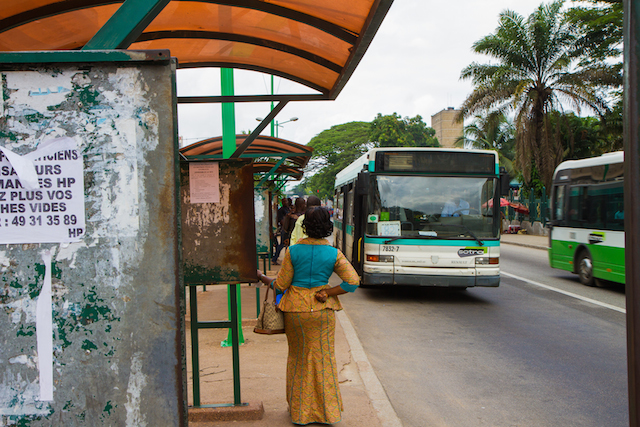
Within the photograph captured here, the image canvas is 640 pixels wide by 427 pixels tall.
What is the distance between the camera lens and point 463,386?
5.25 metres

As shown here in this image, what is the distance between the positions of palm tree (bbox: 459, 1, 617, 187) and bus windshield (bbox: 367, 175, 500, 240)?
60.9 ft

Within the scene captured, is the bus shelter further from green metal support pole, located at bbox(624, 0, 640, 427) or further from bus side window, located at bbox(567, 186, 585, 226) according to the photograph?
bus side window, located at bbox(567, 186, 585, 226)

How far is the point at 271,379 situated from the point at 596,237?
8.73 m

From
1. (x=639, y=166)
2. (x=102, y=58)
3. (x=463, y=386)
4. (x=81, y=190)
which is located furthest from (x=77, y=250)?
(x=463, y=386)

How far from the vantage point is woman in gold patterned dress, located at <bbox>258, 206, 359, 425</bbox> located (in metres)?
3.94

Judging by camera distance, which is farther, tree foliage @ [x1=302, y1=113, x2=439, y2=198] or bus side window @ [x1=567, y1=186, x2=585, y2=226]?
tree foliage @ [x1=302, y1=113, x2=439, y2=198]

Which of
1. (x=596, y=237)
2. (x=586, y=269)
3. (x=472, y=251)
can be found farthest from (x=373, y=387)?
(x=586, y=269)

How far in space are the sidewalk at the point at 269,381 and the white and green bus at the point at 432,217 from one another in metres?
2.41

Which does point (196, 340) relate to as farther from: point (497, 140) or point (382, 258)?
point (497, 140)

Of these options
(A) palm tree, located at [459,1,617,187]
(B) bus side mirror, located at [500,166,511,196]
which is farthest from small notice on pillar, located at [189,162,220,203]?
(A) palm tree, located at [459,1,617,187]

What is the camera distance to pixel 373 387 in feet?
16.1

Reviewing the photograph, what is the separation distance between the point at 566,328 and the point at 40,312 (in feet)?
25.0

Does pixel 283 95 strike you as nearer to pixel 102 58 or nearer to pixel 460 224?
pixel 102 58

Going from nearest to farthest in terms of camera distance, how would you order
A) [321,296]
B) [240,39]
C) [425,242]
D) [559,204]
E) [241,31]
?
[321,296]
[241,31]
[240,39]
[425,242]
[559,204]
